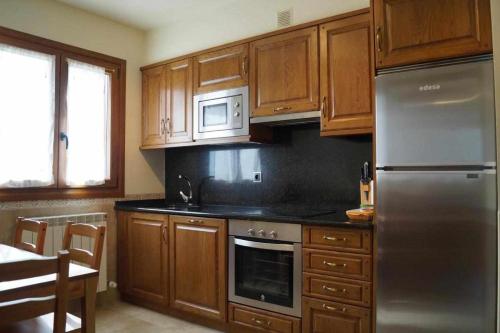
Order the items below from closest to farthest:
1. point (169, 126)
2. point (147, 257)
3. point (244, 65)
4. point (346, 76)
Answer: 1. point (346, 76)
2. point (244, 65)
3. point (147, 257)
4. point (169, 126)

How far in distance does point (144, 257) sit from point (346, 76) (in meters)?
2.21

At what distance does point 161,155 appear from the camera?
4.00 meters

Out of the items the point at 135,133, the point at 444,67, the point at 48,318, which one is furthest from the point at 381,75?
the point at 135,133

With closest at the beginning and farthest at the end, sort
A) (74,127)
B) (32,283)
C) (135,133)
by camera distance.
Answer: (32,283)
(74,127)
(135,133)

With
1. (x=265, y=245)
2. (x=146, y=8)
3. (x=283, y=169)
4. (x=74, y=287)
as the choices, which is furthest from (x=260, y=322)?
(x=146, y=8)

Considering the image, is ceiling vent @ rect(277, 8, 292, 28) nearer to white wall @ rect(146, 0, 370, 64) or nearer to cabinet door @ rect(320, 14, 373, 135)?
white wall @ rect(146, 0, 370, 64)

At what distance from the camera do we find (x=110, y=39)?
3.56 meters

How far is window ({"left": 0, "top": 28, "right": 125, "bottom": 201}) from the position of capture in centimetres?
285

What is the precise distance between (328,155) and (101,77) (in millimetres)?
2167

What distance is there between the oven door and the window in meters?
1.53

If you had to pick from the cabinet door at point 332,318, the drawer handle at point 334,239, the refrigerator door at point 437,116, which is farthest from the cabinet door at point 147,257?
the refrigerator door at point 437,116

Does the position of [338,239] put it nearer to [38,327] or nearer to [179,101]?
[38,327]

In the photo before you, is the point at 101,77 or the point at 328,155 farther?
the point at 101,77

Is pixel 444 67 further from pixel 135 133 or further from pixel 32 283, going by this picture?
pixel 135 133
